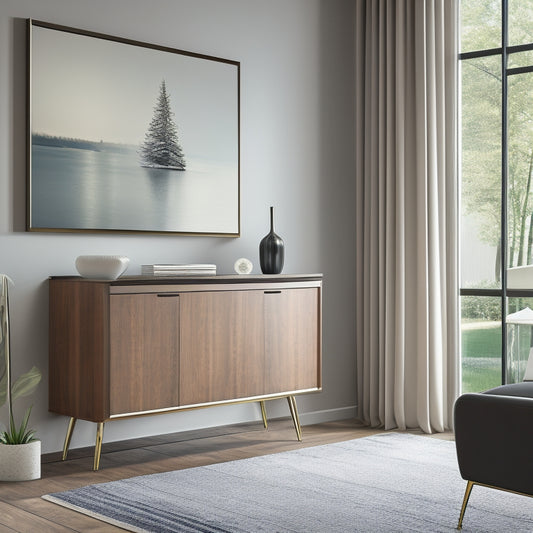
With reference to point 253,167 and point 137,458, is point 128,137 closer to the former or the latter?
point 253,167

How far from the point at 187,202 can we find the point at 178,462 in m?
1.46

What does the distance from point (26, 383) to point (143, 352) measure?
22.1 inches

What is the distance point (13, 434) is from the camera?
3.89 metres

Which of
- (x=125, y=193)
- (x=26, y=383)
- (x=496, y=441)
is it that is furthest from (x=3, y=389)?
(x=496, y=441)

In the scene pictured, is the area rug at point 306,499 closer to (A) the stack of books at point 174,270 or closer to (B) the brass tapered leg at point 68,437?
(B) the brass tapered leg at point 68,437

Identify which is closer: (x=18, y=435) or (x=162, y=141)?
(x=18, y=435)

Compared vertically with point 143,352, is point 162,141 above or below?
above

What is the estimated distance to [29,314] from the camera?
4.24m

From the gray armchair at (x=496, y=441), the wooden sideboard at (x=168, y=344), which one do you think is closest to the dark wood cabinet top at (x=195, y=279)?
the wooden sideboard at (x=168, y=344)

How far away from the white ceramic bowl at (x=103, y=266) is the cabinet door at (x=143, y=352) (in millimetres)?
134

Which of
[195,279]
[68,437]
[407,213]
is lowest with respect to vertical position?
[68,437]

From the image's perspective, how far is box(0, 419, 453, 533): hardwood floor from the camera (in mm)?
3291

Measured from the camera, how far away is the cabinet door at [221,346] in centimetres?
430

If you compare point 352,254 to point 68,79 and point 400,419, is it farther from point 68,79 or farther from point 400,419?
point 68,79
